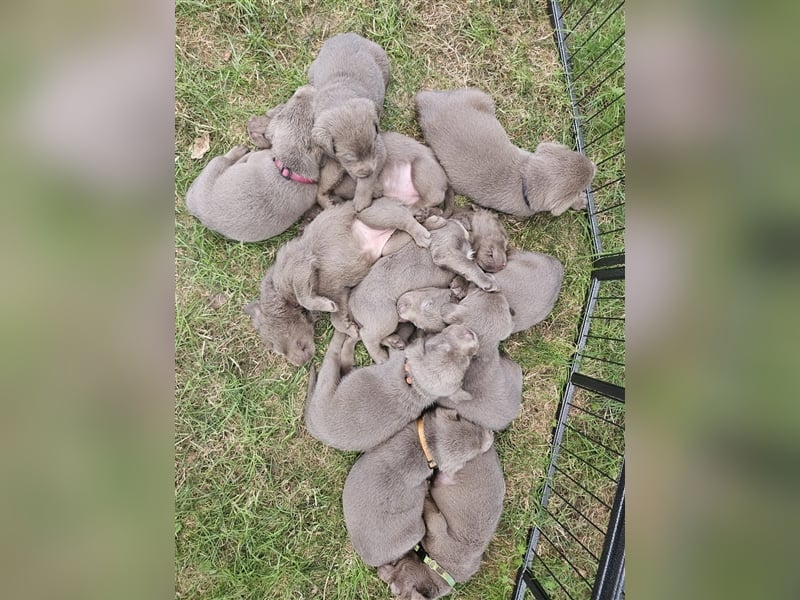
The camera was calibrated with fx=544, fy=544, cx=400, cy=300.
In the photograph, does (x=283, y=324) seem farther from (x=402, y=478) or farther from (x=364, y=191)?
(x=402, y=478)

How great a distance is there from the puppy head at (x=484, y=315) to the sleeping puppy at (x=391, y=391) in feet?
0.37

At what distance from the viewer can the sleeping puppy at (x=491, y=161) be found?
4641 mm

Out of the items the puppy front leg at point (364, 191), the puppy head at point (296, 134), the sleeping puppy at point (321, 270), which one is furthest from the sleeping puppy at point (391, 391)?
the puppy head at point (296, 134)

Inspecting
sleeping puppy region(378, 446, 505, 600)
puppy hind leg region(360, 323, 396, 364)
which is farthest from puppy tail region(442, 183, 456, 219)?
sleeping puppy region(378, 446, 505, 600)

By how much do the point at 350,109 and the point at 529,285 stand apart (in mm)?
2087

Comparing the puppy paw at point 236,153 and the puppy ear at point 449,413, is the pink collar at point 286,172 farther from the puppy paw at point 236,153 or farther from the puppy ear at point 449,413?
the puppy ear at point 449,413

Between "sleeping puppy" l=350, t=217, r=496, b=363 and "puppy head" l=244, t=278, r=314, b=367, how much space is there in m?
0.47

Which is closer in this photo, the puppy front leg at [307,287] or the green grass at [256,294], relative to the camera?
the puppy front leg at [307,287]

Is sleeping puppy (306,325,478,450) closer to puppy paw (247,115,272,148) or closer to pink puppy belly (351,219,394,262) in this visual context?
pink puppy belly (351,219,394,262)

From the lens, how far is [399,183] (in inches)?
188

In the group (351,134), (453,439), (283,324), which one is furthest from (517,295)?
(283,324)
